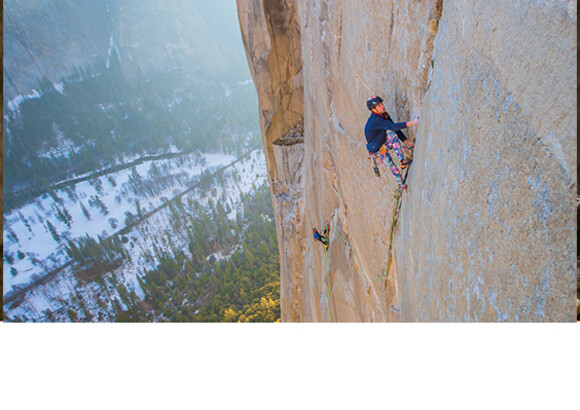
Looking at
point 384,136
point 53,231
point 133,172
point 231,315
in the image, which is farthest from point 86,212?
point 384,136

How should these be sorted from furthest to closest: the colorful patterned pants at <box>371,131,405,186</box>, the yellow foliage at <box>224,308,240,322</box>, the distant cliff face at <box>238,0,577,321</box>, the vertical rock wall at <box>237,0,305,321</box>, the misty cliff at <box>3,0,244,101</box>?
the misty cliff at <box>3,0,244,101</box>
the yellow foliage at <box>224,308,240,322</box>
the vertical rock wall at <box>237,0,305,321</box>
the colorful patterned pants at <box>371,131,405,186</box>
the distant cliff face at <box>238,0,577,321</box>

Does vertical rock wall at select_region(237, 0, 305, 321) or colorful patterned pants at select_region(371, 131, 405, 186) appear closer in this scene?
colorful patterned pants at select_region(371, 131, 405, 186)

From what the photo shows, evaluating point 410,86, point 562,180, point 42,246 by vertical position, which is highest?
point 410,86

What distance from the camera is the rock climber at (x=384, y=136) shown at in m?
2.61

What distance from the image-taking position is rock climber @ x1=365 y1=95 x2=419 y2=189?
8.55 feet

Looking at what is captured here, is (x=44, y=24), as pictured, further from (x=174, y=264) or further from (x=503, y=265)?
(x=503, y=265)

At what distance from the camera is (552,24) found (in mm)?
1286

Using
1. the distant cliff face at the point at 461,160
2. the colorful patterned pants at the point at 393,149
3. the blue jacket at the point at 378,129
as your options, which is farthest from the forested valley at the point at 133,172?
the blue jacket at the point at 378,129

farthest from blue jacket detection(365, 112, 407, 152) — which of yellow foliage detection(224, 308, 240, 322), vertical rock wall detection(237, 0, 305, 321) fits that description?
yellow foliage detection(224, 308, 240, 322)

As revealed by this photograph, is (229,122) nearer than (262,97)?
No

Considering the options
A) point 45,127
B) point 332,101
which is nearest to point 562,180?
point 332,101

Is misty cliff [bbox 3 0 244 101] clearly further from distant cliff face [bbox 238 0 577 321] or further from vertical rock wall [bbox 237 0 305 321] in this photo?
distant cliff face [bbox 238 0 577 321]

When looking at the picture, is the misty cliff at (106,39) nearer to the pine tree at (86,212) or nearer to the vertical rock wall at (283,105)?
the pine tree at (86,212)

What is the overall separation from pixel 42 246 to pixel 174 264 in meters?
16.1
